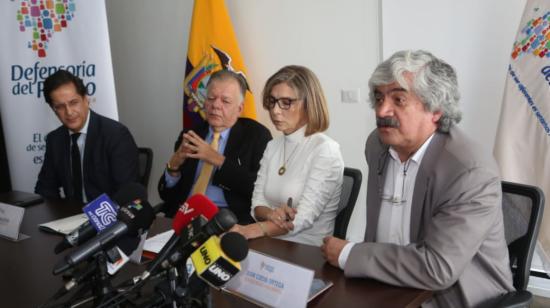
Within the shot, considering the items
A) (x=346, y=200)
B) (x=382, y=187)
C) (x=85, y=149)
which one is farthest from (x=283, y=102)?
(x=85, y=149)

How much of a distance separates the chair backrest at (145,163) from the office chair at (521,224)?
201 centimetres

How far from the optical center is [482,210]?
1.26m

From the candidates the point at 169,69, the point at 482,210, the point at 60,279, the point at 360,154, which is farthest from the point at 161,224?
the point at 169,69

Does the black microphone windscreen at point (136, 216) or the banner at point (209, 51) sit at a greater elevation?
the banner at point (209, 51)

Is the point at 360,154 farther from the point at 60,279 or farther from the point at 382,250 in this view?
the point at 60,279

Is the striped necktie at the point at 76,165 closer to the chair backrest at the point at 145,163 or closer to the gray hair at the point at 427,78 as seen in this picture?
the chair backrest at the point at 145,163

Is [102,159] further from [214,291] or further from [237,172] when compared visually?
[214,291]

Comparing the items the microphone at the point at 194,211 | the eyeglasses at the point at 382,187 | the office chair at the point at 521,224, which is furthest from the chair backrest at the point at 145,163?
the office chair at the point at 521,224

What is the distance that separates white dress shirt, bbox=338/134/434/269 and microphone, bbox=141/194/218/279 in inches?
30.3

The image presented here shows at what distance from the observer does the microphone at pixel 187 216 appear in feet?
2.80

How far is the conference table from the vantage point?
3.95 ft

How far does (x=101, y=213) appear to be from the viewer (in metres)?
1.14

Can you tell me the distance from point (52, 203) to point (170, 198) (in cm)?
61

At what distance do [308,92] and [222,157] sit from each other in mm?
562
